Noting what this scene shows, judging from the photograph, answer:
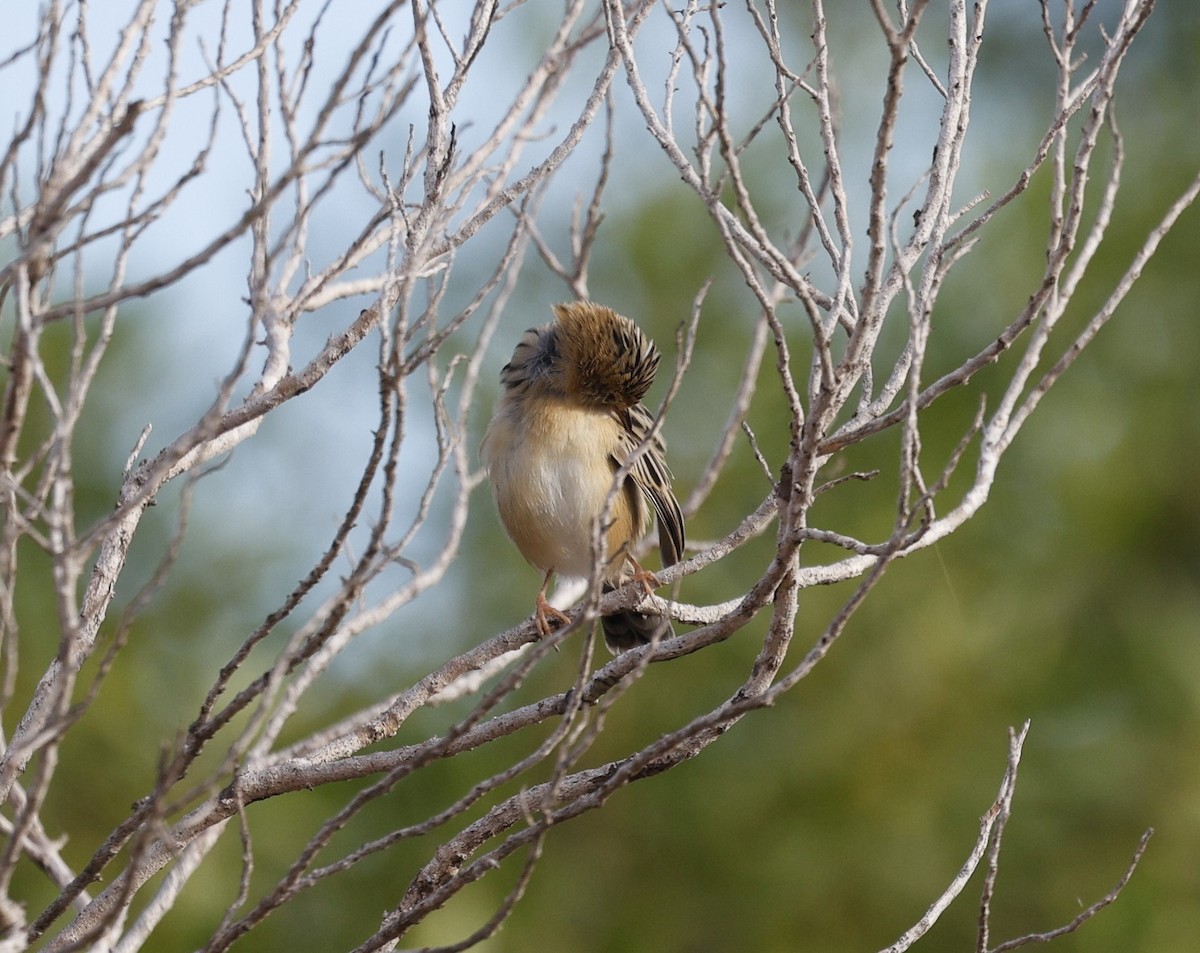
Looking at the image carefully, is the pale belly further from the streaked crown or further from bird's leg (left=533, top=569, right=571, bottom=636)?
bird's leg (left=533, top=569, right=571, bottom=636)

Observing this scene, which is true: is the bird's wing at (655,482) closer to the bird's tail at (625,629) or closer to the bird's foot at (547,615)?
the bird's tail at (625,629)

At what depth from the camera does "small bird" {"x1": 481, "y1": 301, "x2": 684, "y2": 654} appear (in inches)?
204

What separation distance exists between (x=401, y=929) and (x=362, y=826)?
5.67 metres

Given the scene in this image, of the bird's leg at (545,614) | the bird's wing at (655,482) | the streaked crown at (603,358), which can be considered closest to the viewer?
the bird's leg at (545,614)

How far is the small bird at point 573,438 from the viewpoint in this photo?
518 cm

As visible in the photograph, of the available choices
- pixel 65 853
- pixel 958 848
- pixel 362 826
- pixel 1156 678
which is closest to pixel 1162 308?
pixel 1156 678

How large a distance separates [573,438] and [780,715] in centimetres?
343

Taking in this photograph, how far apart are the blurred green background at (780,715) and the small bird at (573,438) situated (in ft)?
7.35

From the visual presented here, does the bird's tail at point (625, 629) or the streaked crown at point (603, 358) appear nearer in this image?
the streaked crown at point (603, 358)

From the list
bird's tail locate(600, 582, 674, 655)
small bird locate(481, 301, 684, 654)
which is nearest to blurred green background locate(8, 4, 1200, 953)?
bird's tail locate(600, 582, 674, 655)

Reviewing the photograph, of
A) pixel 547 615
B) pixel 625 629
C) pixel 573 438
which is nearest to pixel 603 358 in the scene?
pixel 573 438

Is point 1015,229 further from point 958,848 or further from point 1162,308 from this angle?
point 958,848

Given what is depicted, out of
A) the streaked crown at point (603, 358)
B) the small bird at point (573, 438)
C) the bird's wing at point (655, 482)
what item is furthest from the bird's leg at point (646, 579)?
the streaked crown at point (603, 358)

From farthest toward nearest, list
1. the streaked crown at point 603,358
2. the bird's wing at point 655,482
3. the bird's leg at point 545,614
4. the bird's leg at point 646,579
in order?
the bird's wing at point 655,482
the streaked crown at point 603,358
the bird's leg at point 545,614
the bird's leg at point 646,579
